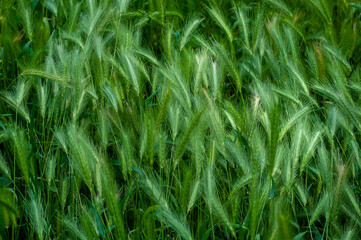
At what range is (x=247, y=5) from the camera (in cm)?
302

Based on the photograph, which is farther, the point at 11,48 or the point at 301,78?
the point at 11,48

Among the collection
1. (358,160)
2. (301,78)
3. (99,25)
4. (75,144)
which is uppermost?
(99,25)

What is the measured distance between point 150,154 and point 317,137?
60 cm

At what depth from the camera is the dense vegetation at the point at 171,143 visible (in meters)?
1.59

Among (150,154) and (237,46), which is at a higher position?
(237,46)

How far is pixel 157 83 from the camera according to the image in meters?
2.16

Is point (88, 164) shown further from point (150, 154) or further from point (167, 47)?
point (167, 47)

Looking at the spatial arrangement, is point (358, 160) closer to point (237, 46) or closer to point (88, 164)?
point (88, 164)

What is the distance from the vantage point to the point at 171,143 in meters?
1.98

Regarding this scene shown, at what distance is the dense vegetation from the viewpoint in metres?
1.59

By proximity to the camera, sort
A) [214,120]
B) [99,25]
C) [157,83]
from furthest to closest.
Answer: [99,25]
[157,83]
[214,120]

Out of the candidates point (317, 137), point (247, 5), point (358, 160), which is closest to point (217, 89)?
point (317, 137)

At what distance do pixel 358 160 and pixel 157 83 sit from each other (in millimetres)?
896

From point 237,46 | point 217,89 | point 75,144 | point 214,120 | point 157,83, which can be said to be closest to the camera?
point 75,144
